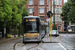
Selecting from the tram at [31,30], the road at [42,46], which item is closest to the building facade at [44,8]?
the tram at [31,30]

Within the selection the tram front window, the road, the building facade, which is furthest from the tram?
the building facade

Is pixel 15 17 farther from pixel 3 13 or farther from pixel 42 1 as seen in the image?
pixel 42 1

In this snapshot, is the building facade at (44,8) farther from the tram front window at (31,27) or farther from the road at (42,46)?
the road at (42,46)

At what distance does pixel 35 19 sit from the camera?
1969 cm

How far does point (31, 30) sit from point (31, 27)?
1.11ft

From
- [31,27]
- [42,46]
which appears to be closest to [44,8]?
[31,27]

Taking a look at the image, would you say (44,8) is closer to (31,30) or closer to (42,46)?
(31,30)

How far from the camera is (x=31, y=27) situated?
63.6 feet

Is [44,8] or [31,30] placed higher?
[44,8]

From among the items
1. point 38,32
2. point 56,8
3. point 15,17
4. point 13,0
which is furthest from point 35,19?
point 56,8

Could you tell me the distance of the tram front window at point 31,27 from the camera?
1936 cm

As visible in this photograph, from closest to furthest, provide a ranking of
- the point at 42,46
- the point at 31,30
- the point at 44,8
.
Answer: the point at 42,46, the point at 31,30, the point at 44,8

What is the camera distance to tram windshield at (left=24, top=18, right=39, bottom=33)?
63.6ft

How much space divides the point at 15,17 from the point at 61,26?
45040mm
